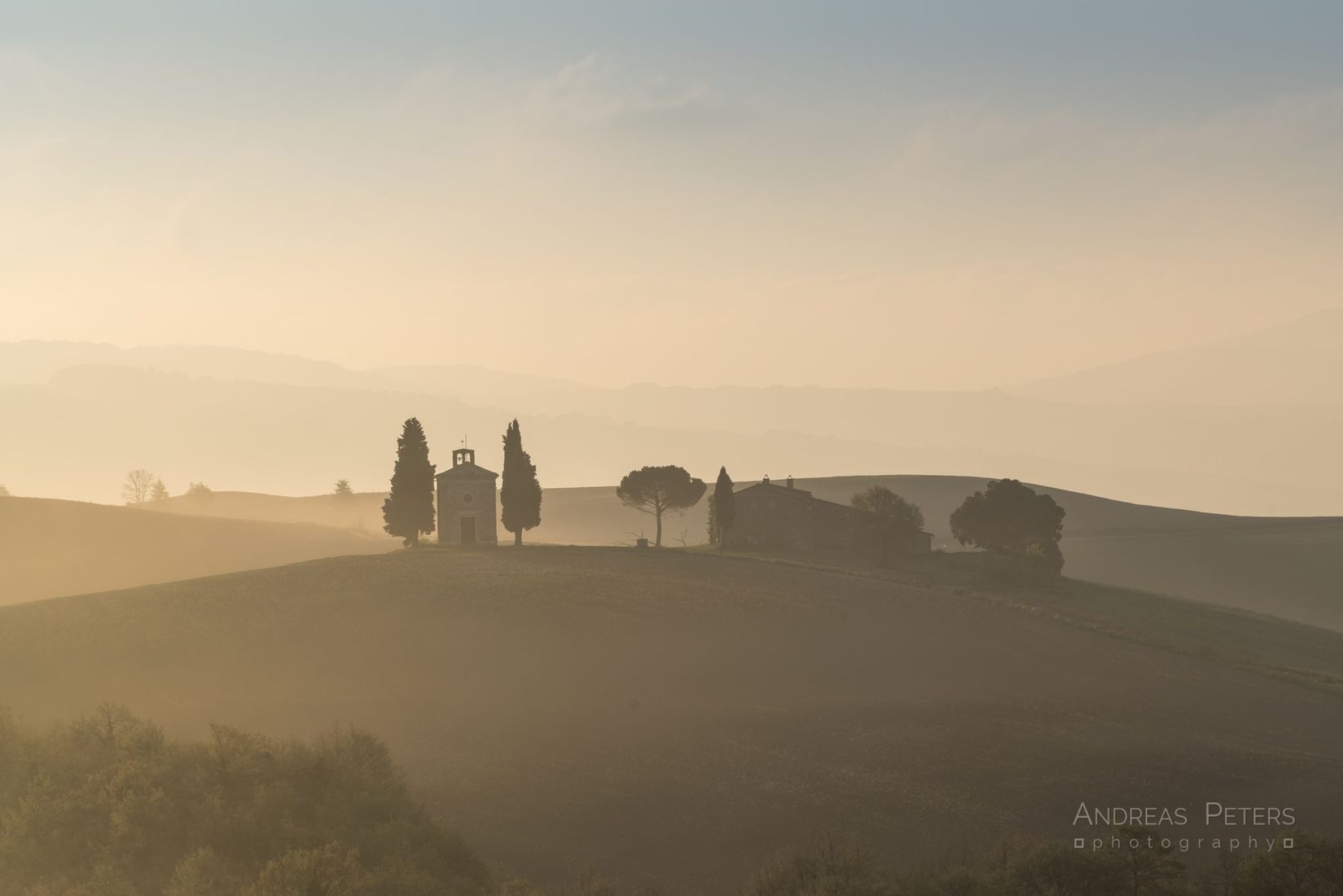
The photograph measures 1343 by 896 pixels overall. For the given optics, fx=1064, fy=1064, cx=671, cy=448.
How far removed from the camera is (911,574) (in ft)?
243

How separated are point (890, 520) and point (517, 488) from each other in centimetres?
2797

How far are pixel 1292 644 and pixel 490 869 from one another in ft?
180

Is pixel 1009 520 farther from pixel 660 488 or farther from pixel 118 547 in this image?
pixel 118 547

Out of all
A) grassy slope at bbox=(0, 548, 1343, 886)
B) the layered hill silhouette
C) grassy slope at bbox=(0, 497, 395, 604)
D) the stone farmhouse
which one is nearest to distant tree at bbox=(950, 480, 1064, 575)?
the stone farmhouse

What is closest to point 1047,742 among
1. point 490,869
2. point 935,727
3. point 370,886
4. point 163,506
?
point 935,727

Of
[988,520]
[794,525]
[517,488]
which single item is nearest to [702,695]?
[517,488]

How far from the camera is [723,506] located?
278 feet

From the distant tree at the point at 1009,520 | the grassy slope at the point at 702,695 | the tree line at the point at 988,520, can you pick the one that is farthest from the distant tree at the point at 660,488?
the grassy slope at the point at 702,695

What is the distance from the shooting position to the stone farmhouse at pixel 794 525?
84.7 m

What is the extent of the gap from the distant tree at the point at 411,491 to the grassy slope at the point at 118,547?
18.8m

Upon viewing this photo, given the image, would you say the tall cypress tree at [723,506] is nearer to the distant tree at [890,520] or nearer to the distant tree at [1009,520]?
the distant tree at [890,520]

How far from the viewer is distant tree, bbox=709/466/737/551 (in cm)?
8475

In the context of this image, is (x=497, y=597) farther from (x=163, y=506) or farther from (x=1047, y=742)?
(x=163, y=506)

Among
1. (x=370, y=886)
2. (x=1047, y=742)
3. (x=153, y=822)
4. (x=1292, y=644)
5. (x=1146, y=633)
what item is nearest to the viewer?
(x=370, y=886)
